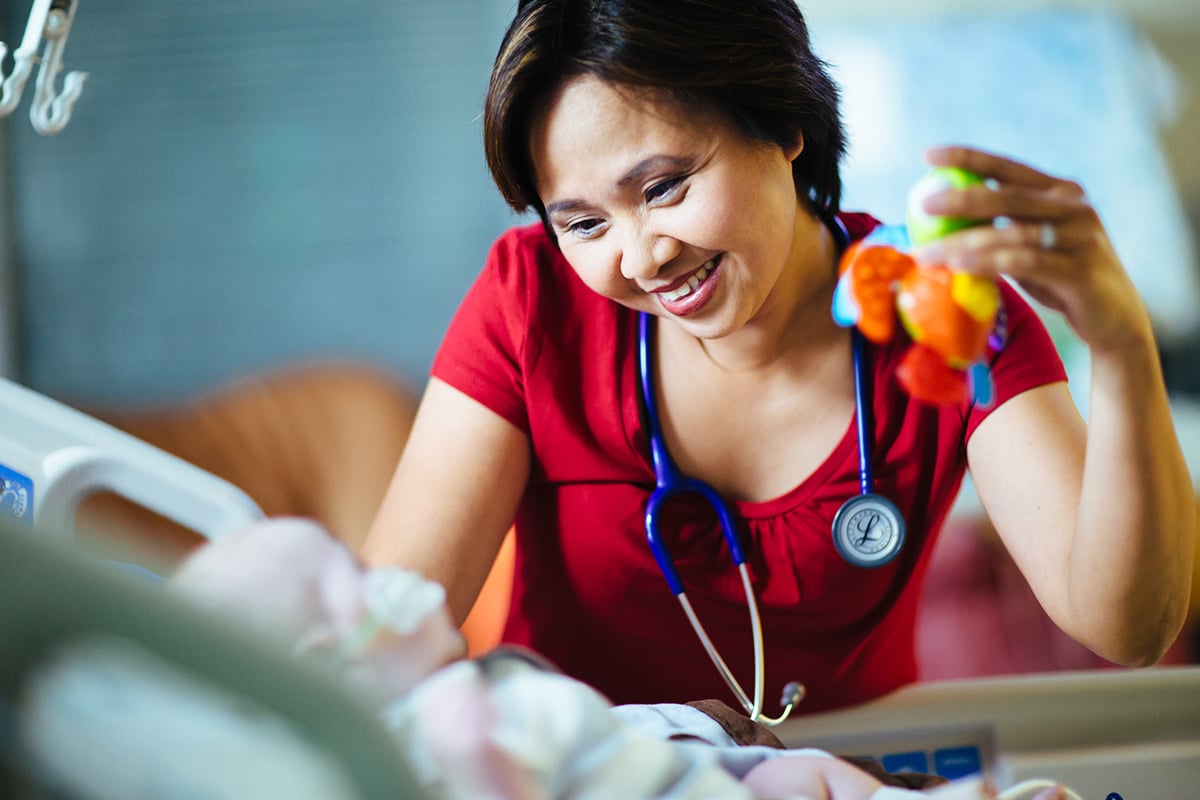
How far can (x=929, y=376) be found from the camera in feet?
2.67

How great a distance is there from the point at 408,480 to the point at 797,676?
1.68 feet

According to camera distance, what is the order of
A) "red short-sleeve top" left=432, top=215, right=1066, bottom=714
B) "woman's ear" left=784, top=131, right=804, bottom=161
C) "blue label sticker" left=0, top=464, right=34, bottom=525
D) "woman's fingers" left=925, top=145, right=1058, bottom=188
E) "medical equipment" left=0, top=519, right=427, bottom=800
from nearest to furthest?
"medical equipment" left=0, top=519, right=427, bottom=800
"woman's fingers" left=925, top=145, right=1058, bottom=188
"blue label sticker" left=0, top=464, right=34, bottom=525
"woman's ear" left=784, top=131, right=804, bottom=161
"red short-sleeve top" left=432, top=215, right=1066, bottom=714

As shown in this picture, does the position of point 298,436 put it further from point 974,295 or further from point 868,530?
point 974,295

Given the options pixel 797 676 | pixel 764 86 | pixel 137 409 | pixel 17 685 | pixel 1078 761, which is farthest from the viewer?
pixel 137 409

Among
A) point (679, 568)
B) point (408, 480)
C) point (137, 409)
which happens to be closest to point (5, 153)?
point (137, 409)

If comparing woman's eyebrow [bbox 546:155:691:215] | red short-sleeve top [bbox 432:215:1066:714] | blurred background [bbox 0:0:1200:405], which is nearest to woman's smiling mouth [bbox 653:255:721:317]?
woman's eyebrow [bbox 546:155:691:215]

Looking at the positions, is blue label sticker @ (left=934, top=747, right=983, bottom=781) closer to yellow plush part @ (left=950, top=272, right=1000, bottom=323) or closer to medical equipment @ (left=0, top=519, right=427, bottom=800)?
yellow plush part @ (left=950, top=272, right=1000, bottom=323)

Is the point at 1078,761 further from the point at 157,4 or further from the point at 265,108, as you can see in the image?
the point at 157,4

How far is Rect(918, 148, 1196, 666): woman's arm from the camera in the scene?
79 cm

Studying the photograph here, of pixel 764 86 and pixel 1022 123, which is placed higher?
pixel 1022 123

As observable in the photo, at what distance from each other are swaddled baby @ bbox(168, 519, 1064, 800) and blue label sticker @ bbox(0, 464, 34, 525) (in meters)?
0.40

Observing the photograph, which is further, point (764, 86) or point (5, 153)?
point (5, 153)

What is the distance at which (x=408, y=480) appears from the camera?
52.7 inches

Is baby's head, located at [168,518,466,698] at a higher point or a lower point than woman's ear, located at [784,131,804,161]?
lower
